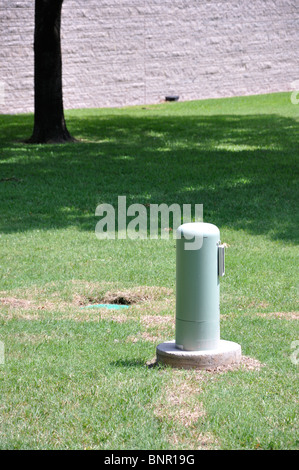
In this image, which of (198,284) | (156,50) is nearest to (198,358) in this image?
(198,284)

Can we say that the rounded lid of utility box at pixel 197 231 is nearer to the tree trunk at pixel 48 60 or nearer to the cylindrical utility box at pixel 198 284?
the cylindrical utility box at pixel 198 284

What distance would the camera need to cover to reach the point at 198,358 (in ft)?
16.6

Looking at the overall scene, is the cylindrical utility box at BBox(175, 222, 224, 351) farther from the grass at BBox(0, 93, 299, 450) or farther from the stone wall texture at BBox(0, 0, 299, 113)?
the stone wall texture at BBox(0, 0, 299, 113)

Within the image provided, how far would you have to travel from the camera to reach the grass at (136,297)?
4.32 m

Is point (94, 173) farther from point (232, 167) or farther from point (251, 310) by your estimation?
point (251, 310)

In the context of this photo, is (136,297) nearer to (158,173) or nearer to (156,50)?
(158,173)

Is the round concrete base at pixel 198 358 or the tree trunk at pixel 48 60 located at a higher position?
the tree trunk at pixel 48 60

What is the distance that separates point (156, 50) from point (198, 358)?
21798 mm

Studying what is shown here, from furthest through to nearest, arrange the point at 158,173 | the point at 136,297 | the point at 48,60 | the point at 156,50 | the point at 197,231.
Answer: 1. the point at 156,50
2. the point at 48,60
3. the point at 158,173
4. the point at 136,297
5. the point at 197,231

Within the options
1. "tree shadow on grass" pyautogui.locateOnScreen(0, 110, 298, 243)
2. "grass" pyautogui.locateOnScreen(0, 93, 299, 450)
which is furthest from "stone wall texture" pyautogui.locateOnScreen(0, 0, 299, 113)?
"grass" pyautogui.locateOnScreen(0, 93, 299, 450)

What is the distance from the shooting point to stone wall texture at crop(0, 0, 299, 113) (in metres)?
22.7

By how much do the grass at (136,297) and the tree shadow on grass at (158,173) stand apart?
1.6 inches

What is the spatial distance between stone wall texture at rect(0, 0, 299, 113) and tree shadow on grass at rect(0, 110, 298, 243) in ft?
13.4

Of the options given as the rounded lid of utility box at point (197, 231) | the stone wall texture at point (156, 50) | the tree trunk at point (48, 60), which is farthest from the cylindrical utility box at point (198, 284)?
the stone wall texture at point (156, 50)
